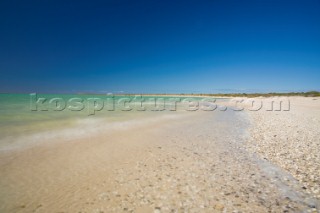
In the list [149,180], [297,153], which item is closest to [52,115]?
[149,180]

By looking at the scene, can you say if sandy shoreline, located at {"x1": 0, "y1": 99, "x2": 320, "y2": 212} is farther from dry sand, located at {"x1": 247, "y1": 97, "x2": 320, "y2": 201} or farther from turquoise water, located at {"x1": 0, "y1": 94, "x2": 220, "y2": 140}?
turquoise water, located at {"x1": 0, "y1": 94, "x2": 220, "y2": 140}

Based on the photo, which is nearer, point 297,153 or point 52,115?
point 297,153

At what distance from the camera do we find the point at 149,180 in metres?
4.91

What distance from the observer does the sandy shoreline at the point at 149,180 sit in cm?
386

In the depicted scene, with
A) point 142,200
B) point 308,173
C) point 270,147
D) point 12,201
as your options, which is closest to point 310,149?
point 270,147

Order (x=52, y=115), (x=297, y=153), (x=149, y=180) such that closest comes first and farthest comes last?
(x=149, y=180) < (x=297, y=153) < (x=52, y=115)

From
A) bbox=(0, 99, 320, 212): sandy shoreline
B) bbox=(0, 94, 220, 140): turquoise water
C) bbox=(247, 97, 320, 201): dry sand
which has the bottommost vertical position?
bbox=(0, 99, 320, 212): sandy shoreline

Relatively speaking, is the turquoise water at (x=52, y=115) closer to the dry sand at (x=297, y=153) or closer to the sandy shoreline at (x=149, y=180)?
the sandy shoreline at (x=149, y=180)

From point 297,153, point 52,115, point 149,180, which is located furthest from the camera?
point 52,115

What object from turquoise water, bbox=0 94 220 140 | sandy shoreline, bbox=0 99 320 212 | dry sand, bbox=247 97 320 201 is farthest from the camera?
turquoise water, bbox=0 94 220 140

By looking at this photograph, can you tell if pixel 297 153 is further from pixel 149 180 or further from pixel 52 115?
pixel 52 115

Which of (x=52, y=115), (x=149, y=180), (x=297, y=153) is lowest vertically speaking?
Answer: (x=149, y=180)

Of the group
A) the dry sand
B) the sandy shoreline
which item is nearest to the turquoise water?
the sandy shoreline

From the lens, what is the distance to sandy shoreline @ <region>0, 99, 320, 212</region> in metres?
3.86
